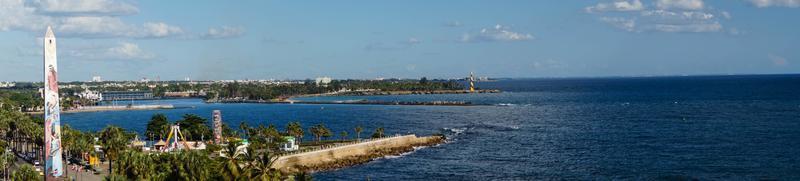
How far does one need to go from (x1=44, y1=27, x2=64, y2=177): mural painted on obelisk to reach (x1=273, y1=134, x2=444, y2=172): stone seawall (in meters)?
27.0

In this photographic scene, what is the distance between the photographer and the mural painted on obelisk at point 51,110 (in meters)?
68.7

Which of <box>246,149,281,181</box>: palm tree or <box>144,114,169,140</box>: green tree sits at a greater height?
<box>246,149,281,181</box>: palm tree

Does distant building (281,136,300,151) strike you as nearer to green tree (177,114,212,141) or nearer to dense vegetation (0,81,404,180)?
dense vegetation (0,81,404,180)

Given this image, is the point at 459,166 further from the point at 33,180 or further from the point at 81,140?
the point at 33,180

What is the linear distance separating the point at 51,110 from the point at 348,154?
149 ft

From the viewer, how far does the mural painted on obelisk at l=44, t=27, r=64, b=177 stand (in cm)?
6869

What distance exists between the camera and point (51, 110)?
70250 mm

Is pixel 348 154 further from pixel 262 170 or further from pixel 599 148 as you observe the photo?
pixel 262 170

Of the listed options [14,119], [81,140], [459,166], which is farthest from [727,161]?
[14,119]

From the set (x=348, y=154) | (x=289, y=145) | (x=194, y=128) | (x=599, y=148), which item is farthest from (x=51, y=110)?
(x=599, y=148)

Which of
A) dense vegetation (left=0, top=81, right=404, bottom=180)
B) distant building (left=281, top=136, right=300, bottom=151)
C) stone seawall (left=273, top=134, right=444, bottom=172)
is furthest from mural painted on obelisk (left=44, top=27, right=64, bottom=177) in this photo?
distant building (left=281, top=136, right=300, bottom=151)

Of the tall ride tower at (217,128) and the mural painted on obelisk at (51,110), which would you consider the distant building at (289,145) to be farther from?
the mural painted on obelisk at (51,110)

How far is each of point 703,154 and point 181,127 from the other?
71808mm

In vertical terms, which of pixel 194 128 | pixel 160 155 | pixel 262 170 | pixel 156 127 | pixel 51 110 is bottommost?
pixel 156 127
